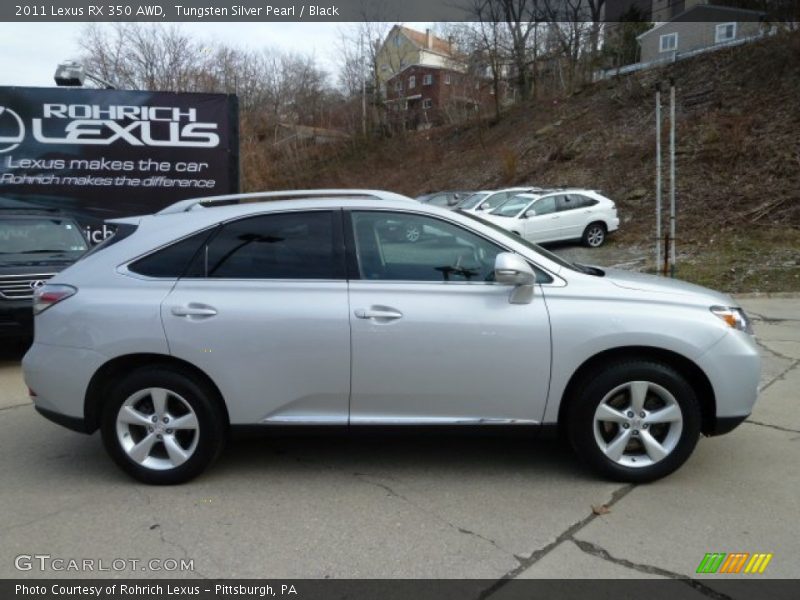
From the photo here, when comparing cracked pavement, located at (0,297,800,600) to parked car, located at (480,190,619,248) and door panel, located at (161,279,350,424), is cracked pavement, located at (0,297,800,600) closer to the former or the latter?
door panel, located at (161,279,350,424)

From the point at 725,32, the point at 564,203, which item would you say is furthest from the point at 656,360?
the point at 725,32

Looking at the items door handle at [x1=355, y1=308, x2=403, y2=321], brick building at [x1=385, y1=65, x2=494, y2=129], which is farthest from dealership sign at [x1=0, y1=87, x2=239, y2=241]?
brick building at [x1=385, y1=65, x2=494, y2=129]

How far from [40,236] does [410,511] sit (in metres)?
6.56

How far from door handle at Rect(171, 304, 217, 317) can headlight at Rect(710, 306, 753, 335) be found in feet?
9.54

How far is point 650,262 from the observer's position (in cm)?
1490

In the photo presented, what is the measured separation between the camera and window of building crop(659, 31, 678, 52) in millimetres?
38109

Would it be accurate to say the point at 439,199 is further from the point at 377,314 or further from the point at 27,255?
the point at 377,314

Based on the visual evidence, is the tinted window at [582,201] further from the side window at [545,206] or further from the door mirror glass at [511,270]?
the door mirror glass at [511,270]

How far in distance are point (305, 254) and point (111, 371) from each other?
1.34 m

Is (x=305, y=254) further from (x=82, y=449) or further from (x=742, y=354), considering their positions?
(x=742, y=354)

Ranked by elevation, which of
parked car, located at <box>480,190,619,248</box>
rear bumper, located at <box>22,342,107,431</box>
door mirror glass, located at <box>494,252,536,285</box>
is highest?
parked car, located at <box>480,190,619,248</box>

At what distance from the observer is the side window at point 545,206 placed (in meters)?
17.3

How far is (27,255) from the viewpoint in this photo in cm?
752
